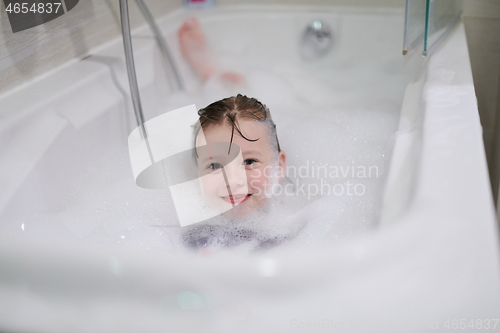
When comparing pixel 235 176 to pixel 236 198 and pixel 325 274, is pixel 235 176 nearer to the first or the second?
pixel 236 198

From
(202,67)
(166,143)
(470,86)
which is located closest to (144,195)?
(166,143)

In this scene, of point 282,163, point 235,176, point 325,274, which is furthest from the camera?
point 282,163

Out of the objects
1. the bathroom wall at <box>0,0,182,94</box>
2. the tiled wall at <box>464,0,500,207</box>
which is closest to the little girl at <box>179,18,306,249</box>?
the bathroom wall at <box>0,0,182,94</box>

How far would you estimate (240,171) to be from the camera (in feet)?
2.97

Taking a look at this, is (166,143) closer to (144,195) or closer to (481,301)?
Answer: (144,195)

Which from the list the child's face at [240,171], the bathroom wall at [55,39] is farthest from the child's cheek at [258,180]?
the bathroom wall at [55,39]

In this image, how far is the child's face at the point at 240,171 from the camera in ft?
2.96

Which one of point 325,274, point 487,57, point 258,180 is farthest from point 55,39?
point 487,57

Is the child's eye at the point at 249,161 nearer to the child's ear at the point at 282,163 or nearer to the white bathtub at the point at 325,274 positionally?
the child's ear at the point at 282,163

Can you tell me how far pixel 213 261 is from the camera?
45 cm

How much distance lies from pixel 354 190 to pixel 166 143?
45cm

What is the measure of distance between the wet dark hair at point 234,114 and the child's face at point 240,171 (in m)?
0.01

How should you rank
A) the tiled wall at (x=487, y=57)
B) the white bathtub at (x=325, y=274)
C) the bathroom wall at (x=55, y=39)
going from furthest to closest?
the tiled wall at (x=487, y=57) → the bathroom wall at (x=55, y=39) → the white bathtub at (x=325, y=274)

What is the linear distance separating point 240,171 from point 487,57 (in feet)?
3.09
